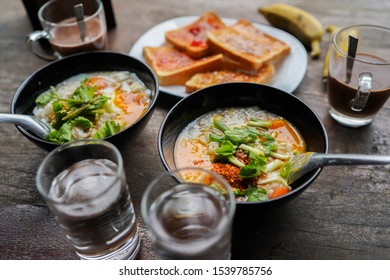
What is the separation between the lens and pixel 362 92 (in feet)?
5.65

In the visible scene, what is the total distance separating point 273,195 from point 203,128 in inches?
18.0

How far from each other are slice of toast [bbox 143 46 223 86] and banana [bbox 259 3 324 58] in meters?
0.55

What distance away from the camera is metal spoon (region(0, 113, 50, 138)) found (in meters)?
1.58

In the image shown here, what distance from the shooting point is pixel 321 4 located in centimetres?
270

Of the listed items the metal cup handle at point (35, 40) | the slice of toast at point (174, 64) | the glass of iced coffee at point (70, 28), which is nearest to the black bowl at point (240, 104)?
the slice of toast at point (174, 64)

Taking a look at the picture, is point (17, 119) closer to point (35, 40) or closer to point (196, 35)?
point (35, 40)

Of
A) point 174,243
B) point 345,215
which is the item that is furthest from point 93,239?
point 345,215

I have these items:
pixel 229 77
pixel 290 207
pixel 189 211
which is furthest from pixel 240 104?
pixel 189 211

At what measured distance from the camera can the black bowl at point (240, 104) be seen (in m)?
1.58

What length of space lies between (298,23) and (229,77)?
623mm

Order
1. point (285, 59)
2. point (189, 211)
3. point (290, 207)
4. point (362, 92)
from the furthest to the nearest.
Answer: point (285, 59) → point (362, 92) → point (290, 207) → point (189, 211)

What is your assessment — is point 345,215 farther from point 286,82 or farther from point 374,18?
point 374,18

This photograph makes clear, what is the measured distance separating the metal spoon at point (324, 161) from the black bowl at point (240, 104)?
0.13 metres

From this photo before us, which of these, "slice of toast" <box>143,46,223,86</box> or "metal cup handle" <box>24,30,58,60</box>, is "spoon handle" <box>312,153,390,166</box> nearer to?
"slice of toast" <box>143,46,223,86</box>
